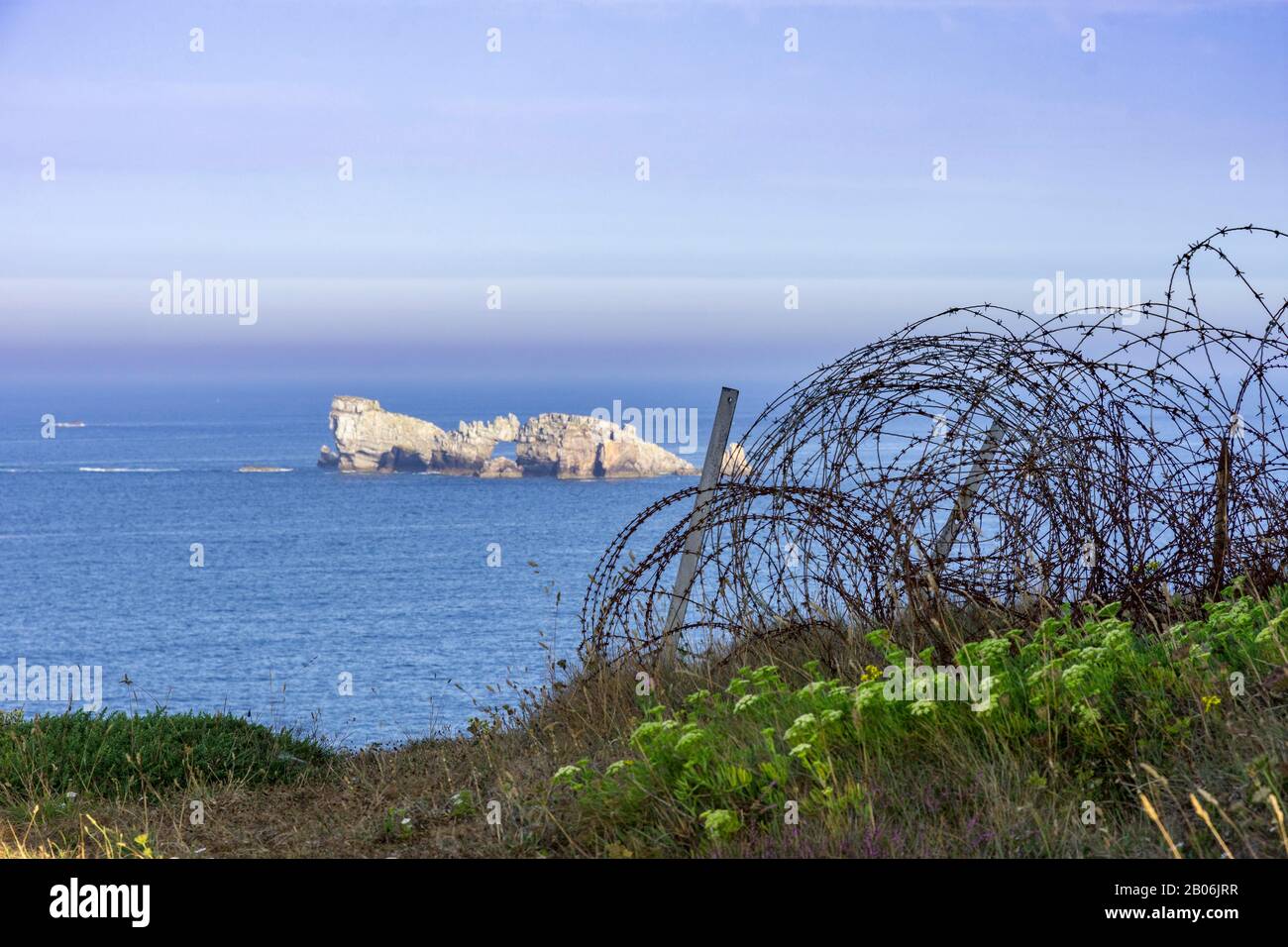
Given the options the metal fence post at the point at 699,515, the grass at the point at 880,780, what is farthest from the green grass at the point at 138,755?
the metal fence post at the point at 699,515

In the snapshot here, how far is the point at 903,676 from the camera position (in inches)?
195

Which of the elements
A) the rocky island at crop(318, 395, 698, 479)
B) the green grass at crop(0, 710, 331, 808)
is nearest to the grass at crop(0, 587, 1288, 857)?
the green grass at crop(0, 710, 331, 808)

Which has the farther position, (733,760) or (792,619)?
(792,619)

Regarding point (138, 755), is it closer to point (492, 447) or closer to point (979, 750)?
point (979, 750)

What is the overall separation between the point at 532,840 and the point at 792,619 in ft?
9.39

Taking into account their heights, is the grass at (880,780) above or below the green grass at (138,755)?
above

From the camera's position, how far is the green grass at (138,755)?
7027 mm

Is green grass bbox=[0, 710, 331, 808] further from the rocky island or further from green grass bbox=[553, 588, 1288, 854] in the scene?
the rocky island

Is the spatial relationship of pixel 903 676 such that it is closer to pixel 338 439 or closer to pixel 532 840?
pixel 532 840

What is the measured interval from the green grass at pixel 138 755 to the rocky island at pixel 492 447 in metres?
95.4

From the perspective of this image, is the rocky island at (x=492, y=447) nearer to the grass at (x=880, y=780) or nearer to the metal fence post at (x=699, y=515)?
the metal fence post at (x=699, y=515)

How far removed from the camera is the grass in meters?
4.07

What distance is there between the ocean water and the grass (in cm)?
225
